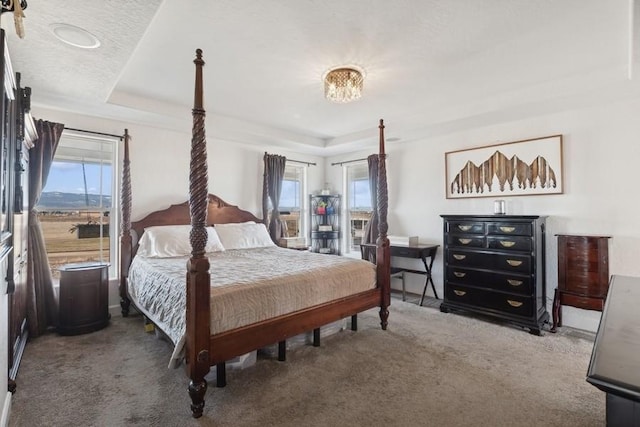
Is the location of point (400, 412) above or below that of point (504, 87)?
below

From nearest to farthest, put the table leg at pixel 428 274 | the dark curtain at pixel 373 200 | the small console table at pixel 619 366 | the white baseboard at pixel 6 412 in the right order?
1. the small console table at pixel 619 366
2. the white baseboard at pixel 6 412
3. the table leg at pixel 428 274
4. the dark curtain at pixel 373 200

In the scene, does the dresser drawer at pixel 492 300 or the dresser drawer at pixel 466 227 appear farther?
the dresser drawer at pixel 466 227

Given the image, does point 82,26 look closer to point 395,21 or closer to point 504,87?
point 395,21

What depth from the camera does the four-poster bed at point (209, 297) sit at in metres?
1.97

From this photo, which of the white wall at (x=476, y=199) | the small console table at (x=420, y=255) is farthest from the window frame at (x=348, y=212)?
the small console table at (x=420, y=255)

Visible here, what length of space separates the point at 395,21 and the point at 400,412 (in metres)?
2.50

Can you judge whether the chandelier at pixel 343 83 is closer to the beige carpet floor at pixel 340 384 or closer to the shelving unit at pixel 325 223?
the beige carpet floor at pixel 340 384

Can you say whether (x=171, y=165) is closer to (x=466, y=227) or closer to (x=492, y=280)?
(x=466, y=227)

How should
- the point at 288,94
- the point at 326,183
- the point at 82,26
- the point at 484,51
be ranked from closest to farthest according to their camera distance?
the point at 82,26 → the point at 484,51 → the point at 288,94 → the point at 326,183

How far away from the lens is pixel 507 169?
3887 mm

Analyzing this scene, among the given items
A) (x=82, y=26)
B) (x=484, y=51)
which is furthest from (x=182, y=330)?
(x=484, y=51)

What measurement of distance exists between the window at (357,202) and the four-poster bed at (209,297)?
2.15 m

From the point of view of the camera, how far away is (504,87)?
3.14m

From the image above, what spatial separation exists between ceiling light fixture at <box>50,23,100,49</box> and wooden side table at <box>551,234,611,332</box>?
4356mm
